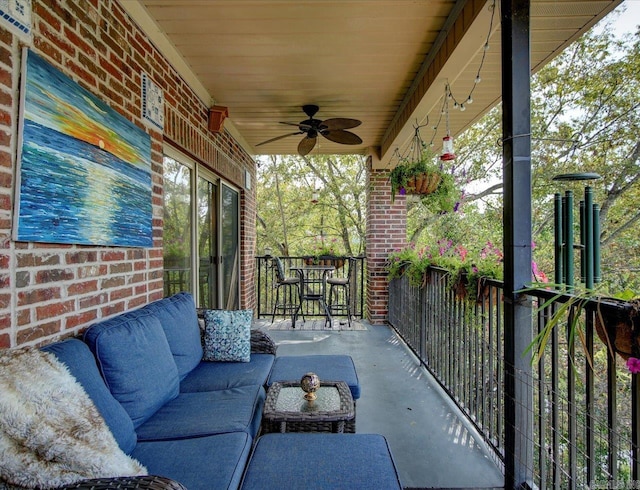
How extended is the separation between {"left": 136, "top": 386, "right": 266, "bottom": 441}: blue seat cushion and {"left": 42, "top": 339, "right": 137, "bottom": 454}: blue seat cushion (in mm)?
133

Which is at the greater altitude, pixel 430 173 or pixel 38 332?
pixel 430 173

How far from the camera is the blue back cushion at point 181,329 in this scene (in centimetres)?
199

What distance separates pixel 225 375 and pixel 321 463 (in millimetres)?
1044

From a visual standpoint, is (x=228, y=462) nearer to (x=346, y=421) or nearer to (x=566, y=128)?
(x=346, y=421)

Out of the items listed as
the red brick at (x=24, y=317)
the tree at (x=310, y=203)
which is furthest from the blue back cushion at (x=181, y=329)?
the tree at (x=310, y=203)

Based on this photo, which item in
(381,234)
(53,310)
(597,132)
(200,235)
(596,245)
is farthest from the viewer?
(597,132)

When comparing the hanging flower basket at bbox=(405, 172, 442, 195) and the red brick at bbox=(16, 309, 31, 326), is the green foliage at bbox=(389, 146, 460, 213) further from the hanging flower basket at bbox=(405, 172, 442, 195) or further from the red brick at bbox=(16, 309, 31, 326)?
the red brick at bbox=(16, 309, 31, 326)

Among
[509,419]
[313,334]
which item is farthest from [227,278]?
[509,419]

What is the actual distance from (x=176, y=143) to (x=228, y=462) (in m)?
2.20

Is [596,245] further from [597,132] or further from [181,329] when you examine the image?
[597,132]

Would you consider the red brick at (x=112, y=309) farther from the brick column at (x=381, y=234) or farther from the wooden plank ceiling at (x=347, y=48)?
the brick column at (x=381, y=234)

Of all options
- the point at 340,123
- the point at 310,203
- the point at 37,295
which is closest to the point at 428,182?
the point at 340,123

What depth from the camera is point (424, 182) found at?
3.12m

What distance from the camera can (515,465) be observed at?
1.57 metres
